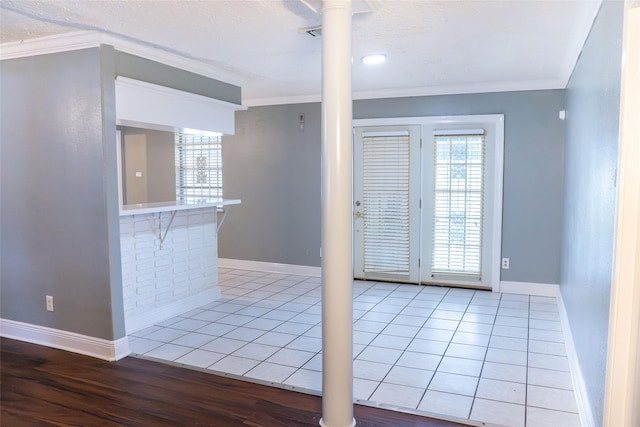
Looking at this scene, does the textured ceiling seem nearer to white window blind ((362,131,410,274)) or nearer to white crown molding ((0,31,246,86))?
white crown molding ((0,31,246,86))

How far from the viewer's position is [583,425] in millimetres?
2314

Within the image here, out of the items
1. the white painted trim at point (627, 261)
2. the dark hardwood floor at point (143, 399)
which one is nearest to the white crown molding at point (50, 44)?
the dark hardwood floor at point (143, 399)

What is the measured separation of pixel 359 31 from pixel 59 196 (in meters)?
2.36

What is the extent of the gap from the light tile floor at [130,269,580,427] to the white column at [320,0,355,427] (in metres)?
0.43

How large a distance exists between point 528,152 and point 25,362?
4740mm

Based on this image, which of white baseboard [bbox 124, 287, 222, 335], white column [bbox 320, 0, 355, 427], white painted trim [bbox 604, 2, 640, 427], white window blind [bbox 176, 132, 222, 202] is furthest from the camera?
white window blind [bbox 176, 132, 222, 202]

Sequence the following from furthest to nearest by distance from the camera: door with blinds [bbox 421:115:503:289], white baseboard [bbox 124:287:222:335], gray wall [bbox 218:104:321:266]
Result: gray wall [bbox 218:104:321:266], door with blinds [bbox 421:115:503:289], white baseboard [bbox 124:287:222:335]

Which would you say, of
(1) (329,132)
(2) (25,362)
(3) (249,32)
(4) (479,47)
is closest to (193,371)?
(2) (25,362)

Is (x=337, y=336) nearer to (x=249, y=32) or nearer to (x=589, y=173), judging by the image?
(x=589, y=173)

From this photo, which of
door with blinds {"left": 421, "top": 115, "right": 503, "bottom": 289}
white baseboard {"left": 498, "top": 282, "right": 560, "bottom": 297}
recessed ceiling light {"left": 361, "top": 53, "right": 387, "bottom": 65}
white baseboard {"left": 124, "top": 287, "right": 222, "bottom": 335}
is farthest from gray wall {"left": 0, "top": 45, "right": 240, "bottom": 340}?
white baseboard {"left": 498, "top": 282, "right": 560, "bottom": 297}

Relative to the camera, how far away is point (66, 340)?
133 inches

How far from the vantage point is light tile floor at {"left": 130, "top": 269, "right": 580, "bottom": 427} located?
2.63 meters

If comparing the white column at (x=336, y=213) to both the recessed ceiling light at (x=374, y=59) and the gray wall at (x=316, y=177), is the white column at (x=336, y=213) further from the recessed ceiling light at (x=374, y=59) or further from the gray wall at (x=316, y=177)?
the gray wall at (x=316, y=177)

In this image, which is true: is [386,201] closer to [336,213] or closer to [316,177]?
[316,177]
